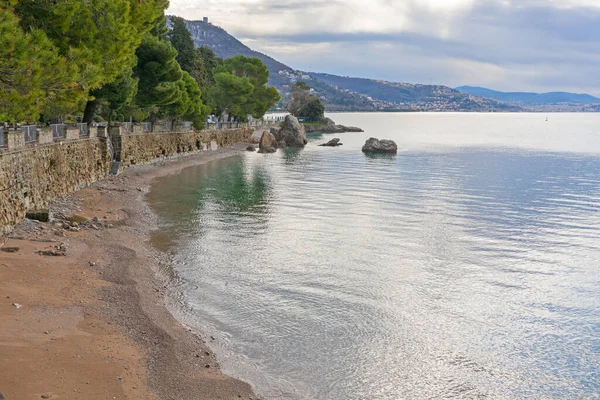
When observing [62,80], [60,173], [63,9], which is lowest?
[60,173]

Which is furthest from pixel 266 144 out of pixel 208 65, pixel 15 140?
pixel 15 140

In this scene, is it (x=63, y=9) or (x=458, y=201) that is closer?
(x=63, y=9)

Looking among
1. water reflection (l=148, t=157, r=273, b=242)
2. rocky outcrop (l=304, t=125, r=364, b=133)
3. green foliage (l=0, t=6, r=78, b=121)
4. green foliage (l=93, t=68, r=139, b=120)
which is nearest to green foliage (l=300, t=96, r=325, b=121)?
rocky outcrop (l=304, t=125, r=364, b=133)

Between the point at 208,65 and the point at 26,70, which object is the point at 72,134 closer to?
the point at 26,70

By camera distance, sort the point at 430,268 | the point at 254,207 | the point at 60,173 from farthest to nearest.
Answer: the point at 254,207, the point at 60,173, the point at 430,268

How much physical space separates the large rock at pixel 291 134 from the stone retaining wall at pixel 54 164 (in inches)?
1741

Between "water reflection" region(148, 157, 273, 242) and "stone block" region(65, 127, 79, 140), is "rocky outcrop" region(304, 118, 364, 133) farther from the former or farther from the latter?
"stone block" region(65, 127, 79, 140)

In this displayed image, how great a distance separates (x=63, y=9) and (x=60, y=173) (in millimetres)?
13447

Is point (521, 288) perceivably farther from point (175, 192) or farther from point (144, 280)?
point (175, 192)

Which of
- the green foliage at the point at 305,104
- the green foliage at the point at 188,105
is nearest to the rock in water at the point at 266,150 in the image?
the green foliage at the point at 188,105

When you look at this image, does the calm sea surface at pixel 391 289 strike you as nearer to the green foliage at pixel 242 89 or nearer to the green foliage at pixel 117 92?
the green foliage at pixel 117 92

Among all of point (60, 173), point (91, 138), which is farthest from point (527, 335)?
point (91, 138)

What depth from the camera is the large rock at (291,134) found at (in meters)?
101

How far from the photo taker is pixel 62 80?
19891 mm
